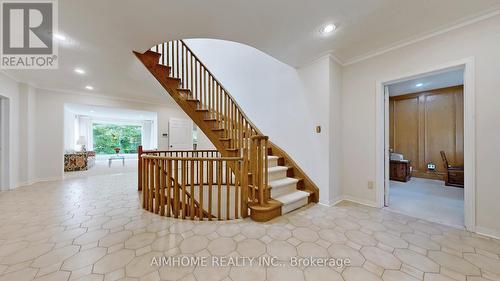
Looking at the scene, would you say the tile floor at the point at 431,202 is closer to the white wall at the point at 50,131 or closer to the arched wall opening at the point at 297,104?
the arched wall opening at the point at 297,104

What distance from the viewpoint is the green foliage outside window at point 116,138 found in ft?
40.0

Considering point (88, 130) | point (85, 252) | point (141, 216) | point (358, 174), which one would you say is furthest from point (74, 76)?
point (88, 130)

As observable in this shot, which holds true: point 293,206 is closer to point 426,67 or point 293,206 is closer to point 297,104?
point 297,104

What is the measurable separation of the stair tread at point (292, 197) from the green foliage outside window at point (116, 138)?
13040 mm

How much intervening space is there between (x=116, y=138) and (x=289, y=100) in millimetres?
13746

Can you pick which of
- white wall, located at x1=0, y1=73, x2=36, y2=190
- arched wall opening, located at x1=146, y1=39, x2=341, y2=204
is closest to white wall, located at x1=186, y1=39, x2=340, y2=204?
arched wall opening, located at x1=146, y1=39, x2=341, y2=204

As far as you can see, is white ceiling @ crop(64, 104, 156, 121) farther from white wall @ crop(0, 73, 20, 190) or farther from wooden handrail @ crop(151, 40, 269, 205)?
wooden handrail @ crop(151, 40, 269, 205)

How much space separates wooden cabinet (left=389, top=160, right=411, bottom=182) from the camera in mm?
4875

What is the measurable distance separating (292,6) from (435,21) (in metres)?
1.77

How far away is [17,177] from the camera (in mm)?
4281

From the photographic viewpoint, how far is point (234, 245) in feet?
6.14

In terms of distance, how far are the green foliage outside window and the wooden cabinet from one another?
1409 centimetres

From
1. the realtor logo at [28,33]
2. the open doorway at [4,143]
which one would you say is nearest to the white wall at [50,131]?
the open doorway at [4,143]

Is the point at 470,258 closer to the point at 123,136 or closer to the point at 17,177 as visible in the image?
the point at 17,177
